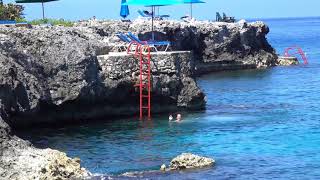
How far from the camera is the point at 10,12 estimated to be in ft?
179

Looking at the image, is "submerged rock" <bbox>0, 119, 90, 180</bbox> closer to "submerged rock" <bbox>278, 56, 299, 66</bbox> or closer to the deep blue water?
the deep blue water

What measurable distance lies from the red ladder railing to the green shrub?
15.2m

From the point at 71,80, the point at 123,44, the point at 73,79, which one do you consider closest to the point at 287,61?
the point at 123,44

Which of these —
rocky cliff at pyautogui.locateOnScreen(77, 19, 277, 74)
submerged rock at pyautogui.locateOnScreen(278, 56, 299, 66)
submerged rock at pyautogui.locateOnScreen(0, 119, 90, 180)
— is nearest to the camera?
submerged rock at pyautogui.locateOnScreen(0, 119, 90, 180)

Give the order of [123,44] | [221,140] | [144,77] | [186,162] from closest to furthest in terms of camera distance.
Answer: [186,162], [221,140], [144,77], [123,44]

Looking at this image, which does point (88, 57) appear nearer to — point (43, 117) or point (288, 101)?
point (43, 117)

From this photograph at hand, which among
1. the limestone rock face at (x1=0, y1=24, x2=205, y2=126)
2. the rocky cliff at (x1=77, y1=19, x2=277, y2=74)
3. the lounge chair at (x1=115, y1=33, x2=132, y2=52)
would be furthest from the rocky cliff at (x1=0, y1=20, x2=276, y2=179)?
the rocky cliff at (x1=77, y1=19, x2=277, y2=74)

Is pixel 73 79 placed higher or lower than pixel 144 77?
higher

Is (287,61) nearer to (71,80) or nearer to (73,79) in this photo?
(73,79)

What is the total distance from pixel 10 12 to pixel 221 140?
88.1ft

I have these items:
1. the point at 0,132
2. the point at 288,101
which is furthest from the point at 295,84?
the point at 0,132

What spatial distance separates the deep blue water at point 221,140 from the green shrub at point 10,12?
16946 mm

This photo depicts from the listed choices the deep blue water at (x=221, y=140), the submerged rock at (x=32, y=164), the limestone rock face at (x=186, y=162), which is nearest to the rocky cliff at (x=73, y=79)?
the submerged rock at (x=32, y=164)

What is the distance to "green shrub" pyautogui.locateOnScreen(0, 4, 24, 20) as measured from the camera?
53600 mm
